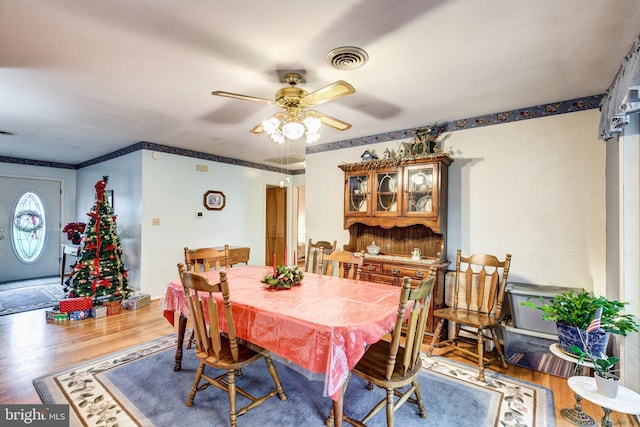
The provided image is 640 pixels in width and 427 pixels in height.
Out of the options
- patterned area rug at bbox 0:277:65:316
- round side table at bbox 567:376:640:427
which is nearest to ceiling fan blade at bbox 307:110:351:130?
round side table at bbox 567:376:640:427

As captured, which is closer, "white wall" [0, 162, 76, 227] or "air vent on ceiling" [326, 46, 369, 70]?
"air vent on ceiling" [326, 46, 369, 70]

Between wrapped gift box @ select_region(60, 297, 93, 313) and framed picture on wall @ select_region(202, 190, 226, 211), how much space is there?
87.4 inches

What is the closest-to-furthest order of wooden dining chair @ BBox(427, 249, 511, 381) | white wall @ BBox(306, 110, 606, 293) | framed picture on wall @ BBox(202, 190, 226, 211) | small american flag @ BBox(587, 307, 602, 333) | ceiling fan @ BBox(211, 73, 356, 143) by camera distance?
small american flag @ BBox(587, 307, 602, 333) < ceiling fan @ BBox(211, 73, 356, 143) < wooden dining chair @ BBox(427, 249, 511, 381) < white wall @ BBox(306, 110, 606, 293) < framed picture on wall @ BBox(202, 190, 226, 211)

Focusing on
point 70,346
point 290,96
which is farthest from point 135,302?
point 290,96

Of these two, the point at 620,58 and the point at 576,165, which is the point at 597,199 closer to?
the point at 576,165

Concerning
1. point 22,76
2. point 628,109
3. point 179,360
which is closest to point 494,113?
point 628,109

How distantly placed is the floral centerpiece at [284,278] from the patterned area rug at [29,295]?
13.9ft

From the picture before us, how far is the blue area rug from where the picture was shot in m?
2.02

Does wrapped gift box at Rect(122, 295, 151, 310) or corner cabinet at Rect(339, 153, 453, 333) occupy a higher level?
corner cabinet at Rect(339, 153, 453, 333)

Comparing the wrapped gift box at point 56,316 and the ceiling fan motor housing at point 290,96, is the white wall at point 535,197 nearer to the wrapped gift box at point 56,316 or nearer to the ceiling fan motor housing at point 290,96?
the ceiling fan motor housing at point 290,96

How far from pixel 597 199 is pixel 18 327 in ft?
20.9

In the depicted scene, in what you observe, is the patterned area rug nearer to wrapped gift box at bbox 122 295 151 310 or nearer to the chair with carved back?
wrapped gift box at bbox 122 295 151 310

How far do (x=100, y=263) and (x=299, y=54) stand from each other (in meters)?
4.01

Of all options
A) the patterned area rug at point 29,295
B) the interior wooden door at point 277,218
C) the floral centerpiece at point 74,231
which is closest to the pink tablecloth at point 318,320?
the patterned area rug at point 29,295
